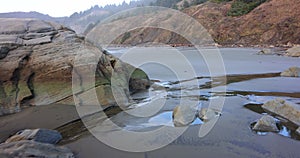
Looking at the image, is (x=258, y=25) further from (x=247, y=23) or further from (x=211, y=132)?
(x=211, y=132)

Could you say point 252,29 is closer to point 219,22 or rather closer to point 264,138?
point 219,22

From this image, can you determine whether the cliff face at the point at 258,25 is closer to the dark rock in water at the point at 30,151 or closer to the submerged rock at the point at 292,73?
the submerged rock at the point at 292,73

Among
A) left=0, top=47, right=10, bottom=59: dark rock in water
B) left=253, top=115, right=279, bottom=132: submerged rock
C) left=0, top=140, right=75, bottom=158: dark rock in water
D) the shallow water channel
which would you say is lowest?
the shallow water channel

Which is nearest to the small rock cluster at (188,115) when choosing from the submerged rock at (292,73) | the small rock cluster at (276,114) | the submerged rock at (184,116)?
the submerged rock at (184,116)

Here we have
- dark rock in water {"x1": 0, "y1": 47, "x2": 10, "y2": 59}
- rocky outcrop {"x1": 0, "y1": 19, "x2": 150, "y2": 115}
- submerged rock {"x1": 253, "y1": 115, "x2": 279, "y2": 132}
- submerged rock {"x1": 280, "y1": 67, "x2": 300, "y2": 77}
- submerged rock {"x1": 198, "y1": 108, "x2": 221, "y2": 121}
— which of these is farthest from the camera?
submerged rock {"x1": 280, "y1": 67, "x2": 300, "y2": 77}

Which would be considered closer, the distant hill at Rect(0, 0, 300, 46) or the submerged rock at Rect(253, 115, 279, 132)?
the submerged rock at Rect(253, 115, 279, 132)

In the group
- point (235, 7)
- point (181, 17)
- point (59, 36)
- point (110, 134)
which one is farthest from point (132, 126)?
point (181, 17)

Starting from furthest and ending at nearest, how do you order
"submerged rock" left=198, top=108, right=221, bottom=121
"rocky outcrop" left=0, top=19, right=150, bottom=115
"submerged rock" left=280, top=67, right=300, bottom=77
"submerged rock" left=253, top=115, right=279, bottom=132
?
1. "submerged rock" left=280, top=67, right=300, bottom=77
2. "rocky outcrop" left=0, top=19, right=150, bottom=115
3. "submerged rock" left=198, top=108, right=221, bottom=121
4. "submerged rock" left=253, top=115, right=279, bottom=132

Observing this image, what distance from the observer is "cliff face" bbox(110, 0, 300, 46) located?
115 ft

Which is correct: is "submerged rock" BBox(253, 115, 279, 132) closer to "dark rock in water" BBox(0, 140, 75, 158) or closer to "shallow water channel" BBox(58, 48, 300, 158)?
"shallow water channel" BBox(58, 48, 300, 158)

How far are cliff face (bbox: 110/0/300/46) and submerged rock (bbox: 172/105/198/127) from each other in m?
31.7

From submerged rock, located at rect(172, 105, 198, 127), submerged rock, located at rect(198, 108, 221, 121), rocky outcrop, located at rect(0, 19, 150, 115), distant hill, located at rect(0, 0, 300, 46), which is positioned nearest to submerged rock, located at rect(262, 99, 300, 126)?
submerged rock, located at rect(198, 108, 221, 121)

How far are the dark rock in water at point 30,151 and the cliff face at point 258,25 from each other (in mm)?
34260

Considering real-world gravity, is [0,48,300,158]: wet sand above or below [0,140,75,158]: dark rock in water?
below
